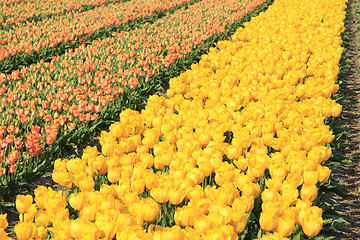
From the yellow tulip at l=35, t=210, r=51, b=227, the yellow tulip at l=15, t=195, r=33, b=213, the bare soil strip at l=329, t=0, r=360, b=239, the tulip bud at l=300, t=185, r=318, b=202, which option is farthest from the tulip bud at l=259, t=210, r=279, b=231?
the bare soil strip at l=329, t=0, r=360, b=239

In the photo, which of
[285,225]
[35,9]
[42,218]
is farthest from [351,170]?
[35,9]

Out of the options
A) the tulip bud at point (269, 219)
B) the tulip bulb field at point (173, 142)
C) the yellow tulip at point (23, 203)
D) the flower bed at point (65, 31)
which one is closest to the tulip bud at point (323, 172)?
the tulip bulb field at point (173, 142)

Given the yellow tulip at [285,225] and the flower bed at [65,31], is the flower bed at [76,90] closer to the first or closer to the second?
the flower bed at [65,31]

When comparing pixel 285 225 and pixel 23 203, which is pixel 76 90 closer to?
pixel 23 203

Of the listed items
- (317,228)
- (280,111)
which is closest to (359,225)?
(280,111)

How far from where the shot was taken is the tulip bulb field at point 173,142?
2250 millimetres

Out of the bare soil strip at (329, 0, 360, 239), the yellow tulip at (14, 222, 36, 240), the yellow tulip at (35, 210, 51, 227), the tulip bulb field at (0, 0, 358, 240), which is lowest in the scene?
the bare soil strip at (329, 0, 360, 239)

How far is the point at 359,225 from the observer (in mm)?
3660

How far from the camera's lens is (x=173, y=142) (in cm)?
354

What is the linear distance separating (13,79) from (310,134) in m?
5.39

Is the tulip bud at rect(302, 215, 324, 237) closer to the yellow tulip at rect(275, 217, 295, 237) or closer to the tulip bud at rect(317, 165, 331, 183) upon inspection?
the yellow tulip at rect(275, 217, 295, 237)

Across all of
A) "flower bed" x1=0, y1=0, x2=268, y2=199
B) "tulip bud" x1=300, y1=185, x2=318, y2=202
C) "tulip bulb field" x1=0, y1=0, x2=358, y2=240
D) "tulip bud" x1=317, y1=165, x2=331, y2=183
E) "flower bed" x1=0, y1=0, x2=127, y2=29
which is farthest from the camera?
"flower bed" x1=0, y1=0, x2=127, y2=29

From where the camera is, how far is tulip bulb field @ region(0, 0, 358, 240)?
2250mm

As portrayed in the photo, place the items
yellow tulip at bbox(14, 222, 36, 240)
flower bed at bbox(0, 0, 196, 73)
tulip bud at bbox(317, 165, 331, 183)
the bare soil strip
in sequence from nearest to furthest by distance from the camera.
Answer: yellow tulip at bbox(14, 222, 36, 240) → tulip bud at bbox(317, 165, 331, 183) → the bare soil strip → flower bed at bbox(0, 0, 196, 73)
